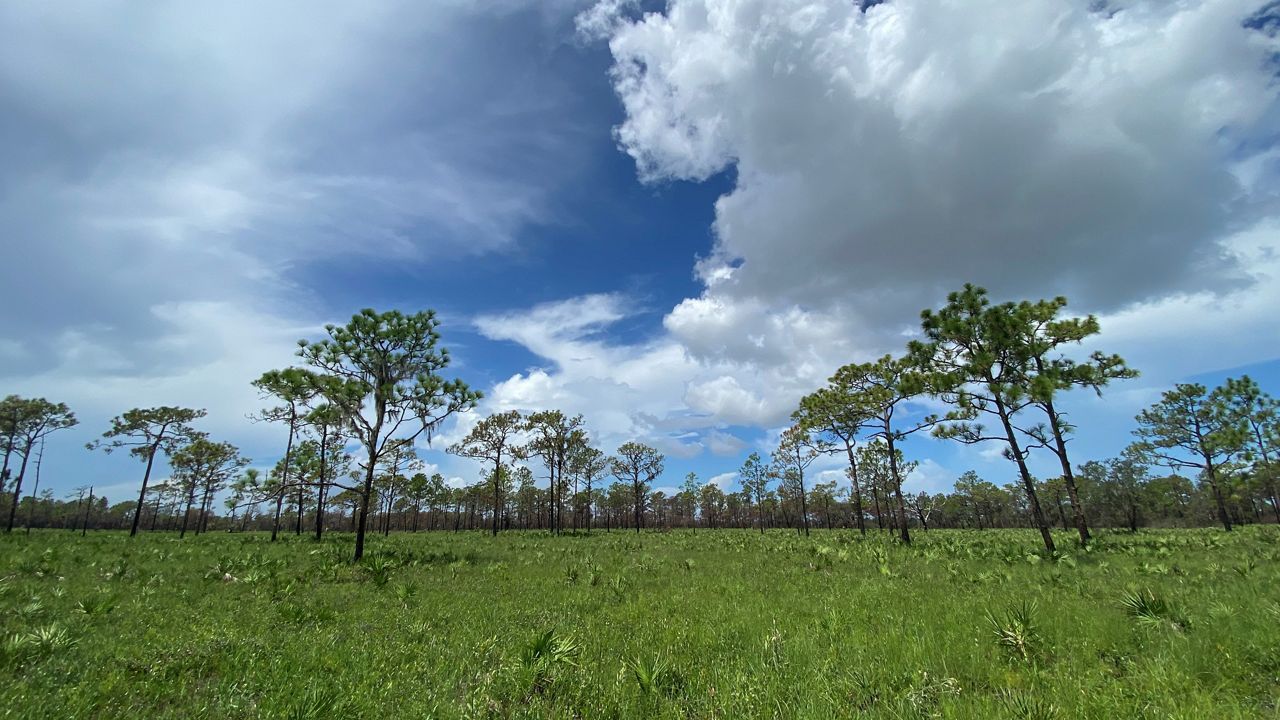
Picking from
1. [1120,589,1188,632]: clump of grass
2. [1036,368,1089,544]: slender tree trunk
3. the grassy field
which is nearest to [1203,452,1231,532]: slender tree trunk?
[1036,368,1089,544]: slender tree trunk

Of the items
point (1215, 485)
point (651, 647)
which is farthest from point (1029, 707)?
point (1215, 485)

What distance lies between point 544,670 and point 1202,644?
8889 mm

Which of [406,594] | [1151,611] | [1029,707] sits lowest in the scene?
[406,594]

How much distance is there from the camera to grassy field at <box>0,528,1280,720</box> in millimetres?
5164

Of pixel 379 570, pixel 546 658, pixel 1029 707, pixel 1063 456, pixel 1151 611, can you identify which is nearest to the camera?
pixel 1029 707

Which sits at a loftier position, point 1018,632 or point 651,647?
point 1018,632

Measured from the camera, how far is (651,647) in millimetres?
7395

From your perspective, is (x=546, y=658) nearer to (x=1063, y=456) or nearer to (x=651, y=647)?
(x=651, y=647)

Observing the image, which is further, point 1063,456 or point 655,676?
point 1063,456

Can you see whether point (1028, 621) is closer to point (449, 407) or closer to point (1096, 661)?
point (1096, 661)

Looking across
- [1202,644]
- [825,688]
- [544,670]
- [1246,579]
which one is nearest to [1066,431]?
[1246,579]

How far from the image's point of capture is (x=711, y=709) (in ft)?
17.1

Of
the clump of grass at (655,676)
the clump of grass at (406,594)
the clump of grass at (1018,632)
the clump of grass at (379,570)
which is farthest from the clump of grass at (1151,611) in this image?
the clump of grass at (379,570)

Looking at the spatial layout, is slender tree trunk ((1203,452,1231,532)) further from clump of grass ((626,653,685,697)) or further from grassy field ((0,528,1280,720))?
clump of grass ((626,653,685,697))
